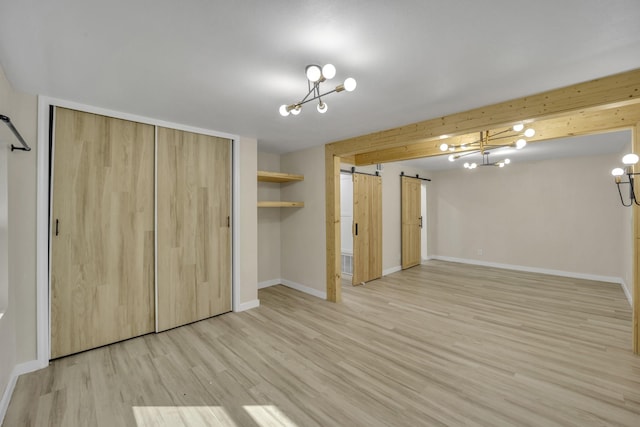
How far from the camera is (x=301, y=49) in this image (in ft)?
5.83

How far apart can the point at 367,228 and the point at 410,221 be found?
178 cm

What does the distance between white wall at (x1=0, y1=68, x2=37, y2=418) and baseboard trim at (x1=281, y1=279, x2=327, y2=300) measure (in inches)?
129

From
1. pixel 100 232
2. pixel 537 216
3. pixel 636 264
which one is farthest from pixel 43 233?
pixel 537 216

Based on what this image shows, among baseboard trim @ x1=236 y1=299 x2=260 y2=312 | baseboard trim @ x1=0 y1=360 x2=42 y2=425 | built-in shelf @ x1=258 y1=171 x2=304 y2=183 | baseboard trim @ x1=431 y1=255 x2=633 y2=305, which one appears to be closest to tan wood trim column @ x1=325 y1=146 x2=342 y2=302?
built-in shelf @ x1=258 y1=171 x2=304 y2=183

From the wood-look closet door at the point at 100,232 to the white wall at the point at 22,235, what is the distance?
0.49 ft

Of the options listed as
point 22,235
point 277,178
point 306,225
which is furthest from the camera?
point 306,225

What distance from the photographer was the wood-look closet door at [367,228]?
5.22 metres

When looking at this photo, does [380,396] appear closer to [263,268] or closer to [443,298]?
[443,298]

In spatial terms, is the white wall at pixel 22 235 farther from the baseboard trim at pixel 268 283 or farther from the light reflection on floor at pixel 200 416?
the baseboard trim at pixel 268 283

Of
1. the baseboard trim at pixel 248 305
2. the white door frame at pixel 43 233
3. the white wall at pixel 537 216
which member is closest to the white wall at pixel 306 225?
the baseboard trim at pixel 248 305

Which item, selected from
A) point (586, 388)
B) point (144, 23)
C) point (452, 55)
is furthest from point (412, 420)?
point (144, 23)

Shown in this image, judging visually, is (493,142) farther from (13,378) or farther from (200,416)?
(13,378)

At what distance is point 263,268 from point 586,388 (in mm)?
4327

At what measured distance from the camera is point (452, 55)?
187 centimetres
